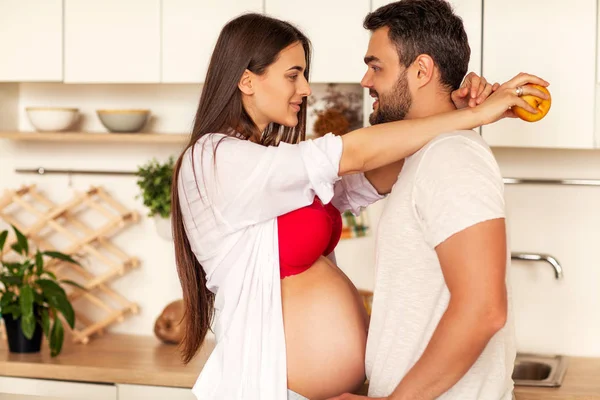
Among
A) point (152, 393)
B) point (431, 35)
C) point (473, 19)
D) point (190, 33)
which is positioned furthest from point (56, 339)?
point (431, 35)

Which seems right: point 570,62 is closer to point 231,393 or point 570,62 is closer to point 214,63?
point 214,63

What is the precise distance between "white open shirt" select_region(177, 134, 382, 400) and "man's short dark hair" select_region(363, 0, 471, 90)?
0.24 m

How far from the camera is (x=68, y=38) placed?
3.01 metres

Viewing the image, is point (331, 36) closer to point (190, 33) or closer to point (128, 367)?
point (190, 33)

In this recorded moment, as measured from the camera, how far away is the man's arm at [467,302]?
4.63ft

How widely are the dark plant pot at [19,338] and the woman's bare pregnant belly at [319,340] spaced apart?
153 cm

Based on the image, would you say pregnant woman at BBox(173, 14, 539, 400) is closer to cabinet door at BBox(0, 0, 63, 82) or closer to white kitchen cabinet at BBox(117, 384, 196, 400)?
white kitchen cabinet at BBox(117, 384, 196, 400)

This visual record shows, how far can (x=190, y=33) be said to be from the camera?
9.55ft

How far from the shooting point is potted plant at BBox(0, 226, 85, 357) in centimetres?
297

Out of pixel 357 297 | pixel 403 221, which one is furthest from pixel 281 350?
pixel 403 221

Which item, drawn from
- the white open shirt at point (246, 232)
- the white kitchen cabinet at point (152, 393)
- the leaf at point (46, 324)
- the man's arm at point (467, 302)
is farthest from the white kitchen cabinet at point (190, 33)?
the man's arm at point (467, 302)

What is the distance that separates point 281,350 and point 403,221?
408 millimetres

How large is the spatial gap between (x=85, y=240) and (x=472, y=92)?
2.00 m

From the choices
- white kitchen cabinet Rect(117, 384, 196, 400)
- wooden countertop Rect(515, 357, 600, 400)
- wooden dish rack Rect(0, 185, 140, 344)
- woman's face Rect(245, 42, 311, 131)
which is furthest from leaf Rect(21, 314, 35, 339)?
wooden countertop Rect(515, 357, 600, 400)
